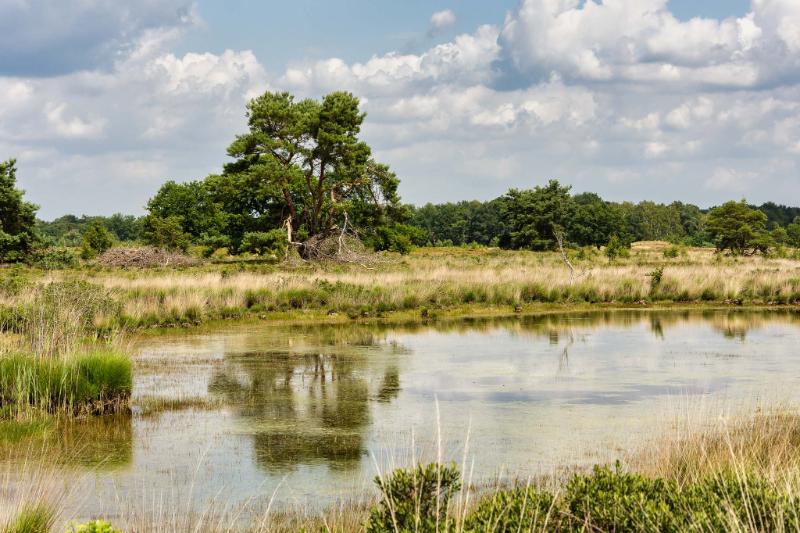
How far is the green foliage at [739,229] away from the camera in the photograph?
192 ft

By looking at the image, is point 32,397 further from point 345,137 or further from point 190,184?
point 190,184

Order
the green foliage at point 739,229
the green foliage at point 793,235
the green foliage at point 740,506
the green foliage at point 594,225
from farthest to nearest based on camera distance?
the green foliage at point 594,225
the green foliage at point 793,235
the green foliage at point 739,229
the green foliage at point 740,506

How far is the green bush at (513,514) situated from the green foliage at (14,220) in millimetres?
29907

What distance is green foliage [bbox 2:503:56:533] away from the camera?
631 cm

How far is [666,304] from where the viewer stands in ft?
97.2

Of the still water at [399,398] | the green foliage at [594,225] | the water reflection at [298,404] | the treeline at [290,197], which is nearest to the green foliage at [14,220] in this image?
the treeline at [290,197]

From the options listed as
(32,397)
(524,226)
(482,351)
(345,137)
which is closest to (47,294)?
(32,397)

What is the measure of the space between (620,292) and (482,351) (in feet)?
40.7

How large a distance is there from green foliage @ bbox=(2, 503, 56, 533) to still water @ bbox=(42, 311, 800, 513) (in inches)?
34.8

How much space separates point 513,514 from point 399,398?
797cm

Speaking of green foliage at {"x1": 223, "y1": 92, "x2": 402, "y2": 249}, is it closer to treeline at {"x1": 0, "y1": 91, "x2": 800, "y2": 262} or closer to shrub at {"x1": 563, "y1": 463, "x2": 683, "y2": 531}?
treeline at {"x1": 0, "y1": 91, "x2": 800, "y2": 262}

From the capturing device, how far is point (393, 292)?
27.1 metres

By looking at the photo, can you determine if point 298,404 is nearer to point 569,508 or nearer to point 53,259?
point 569,508

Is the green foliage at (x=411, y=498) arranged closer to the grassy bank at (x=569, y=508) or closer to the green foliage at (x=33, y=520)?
the grassy bank at (x=569, y=508)
